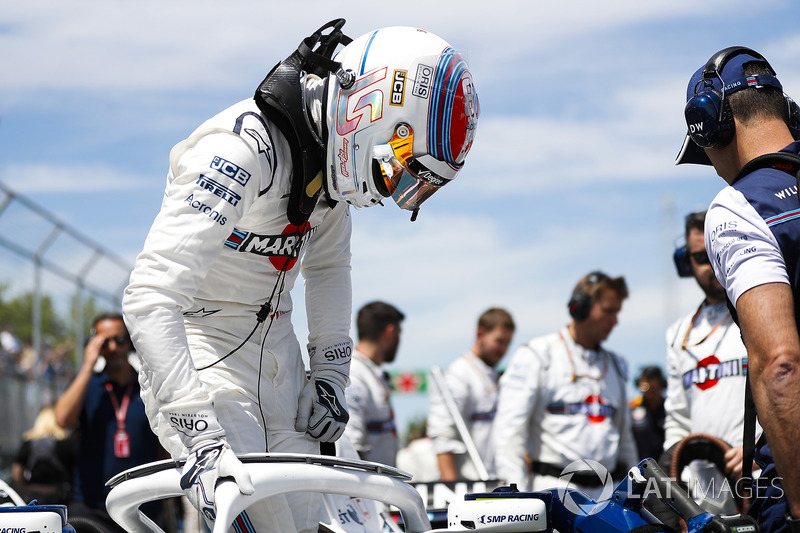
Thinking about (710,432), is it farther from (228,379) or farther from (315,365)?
(228,379)

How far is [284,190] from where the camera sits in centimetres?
310

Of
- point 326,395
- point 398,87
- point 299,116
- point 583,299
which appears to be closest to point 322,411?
point 326,395

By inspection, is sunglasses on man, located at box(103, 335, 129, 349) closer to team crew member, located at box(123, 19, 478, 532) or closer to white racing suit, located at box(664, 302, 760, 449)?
team crew member, located at box(123, 19, 478, 532)

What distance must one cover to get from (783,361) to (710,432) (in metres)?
2.79

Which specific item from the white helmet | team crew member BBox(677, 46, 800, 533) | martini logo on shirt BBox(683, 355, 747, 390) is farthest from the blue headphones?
the white helmet

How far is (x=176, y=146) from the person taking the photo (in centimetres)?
303

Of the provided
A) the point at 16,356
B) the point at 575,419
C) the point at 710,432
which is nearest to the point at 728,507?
the point at 710,432

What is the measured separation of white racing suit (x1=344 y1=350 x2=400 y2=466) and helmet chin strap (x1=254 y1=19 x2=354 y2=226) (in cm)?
369

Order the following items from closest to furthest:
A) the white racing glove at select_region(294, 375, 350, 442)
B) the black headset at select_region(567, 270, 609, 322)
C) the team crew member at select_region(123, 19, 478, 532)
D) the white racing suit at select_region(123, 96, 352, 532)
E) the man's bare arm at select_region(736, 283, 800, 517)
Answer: the man's bare arm at select_region(736, 283, 800, 517)
the white racing suit at select_region(123, 96, 352, 532)
the team crew member at select_region(123, 19, 478, 532)
the white racing glove at select_region(294, 375, 350, 442)
the black headset at select_region(567, 270, 609, 322)

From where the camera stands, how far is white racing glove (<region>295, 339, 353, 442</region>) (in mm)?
3230

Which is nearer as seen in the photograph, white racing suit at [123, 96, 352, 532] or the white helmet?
white racing suit at [123, 96, 352, 532]

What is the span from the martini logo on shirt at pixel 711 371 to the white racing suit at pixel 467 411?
250 centimetres

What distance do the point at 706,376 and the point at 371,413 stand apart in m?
2.61

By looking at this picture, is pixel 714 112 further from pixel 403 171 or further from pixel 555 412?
pixel 555 412
